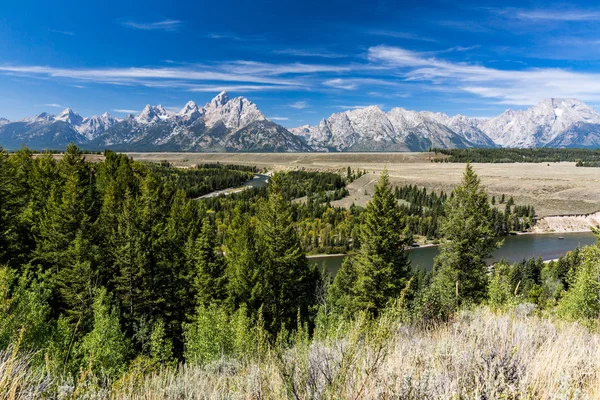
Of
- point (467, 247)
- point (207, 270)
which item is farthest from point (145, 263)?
point (467, 247)

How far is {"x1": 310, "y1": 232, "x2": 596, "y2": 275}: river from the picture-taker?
7794cm

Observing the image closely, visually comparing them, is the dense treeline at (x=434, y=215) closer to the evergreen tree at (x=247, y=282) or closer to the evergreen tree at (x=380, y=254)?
the evergreen tree at (x=380, y=254)

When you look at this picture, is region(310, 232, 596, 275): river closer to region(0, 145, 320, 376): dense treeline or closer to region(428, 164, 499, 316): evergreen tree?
region(0, 145, 320, 376): dense treeline

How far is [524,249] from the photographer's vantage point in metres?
87.3

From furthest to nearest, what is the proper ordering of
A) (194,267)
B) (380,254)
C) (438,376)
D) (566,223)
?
(566,223)
(194,267)
(380,254)
(438,376)

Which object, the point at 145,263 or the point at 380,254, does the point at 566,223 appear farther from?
the point at 145,263

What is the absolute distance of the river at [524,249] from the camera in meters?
77.9

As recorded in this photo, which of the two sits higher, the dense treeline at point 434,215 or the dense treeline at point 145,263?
the dense treeline at point 145,263

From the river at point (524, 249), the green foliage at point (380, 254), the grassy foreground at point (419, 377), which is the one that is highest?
the grassy foreground at point (419, 377)

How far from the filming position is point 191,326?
64.0 feet

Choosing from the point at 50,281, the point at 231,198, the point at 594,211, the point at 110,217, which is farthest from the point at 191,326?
the point at 594,211

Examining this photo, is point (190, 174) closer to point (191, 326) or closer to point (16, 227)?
point (16, 227)

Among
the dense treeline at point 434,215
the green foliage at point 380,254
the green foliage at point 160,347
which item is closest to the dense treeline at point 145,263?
the green foliage at point 160,347

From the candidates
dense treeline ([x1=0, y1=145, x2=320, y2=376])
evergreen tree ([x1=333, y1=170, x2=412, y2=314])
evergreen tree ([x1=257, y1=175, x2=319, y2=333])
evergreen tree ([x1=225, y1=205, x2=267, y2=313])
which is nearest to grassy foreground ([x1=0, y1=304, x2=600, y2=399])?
evergreen tree ([x1=333, y1=170, x2=412, y2=314])
